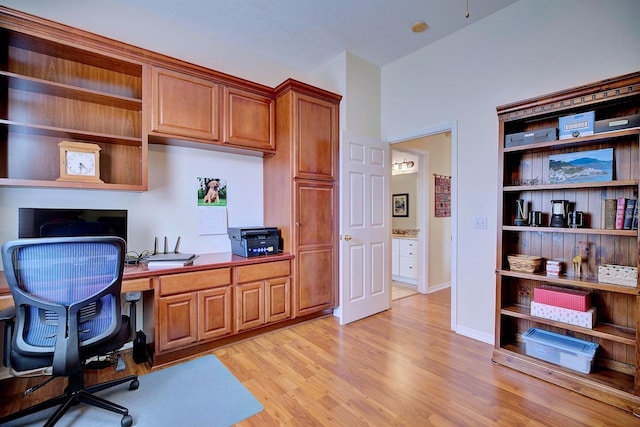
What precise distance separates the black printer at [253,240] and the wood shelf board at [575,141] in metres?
2.22

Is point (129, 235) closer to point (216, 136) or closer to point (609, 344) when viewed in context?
point (216, 136)

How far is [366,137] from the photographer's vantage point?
10.9ft

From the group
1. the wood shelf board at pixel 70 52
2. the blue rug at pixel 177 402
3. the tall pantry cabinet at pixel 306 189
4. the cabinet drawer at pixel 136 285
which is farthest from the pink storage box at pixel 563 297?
the wood shelf board at pixel 70 52

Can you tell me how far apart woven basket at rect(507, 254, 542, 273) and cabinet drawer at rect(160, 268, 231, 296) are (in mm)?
2394

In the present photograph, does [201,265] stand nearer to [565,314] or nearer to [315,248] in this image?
[315,248]

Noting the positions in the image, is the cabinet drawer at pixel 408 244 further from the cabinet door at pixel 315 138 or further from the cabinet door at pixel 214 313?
the cabinet door at pixel 214 313

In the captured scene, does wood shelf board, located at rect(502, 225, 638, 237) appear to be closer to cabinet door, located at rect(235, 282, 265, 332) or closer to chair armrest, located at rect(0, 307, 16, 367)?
cabinet door, located at rect(235, 282, 265, 332)

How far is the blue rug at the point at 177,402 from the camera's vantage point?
1.69 meters

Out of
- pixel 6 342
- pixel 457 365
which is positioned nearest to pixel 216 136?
pixel 6 342

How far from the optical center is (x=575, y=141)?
201cm

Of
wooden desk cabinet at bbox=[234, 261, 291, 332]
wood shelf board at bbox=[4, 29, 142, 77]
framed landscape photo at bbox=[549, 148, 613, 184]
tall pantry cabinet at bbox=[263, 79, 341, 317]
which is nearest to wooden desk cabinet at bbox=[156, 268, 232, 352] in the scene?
wooden desk cabinet at bbox=[234, 261, 291, 332]

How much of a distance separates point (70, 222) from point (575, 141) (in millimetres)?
3746

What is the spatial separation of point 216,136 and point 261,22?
1.20 metres

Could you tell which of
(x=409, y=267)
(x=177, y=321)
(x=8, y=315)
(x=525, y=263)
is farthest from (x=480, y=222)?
(x=8, y=315)
